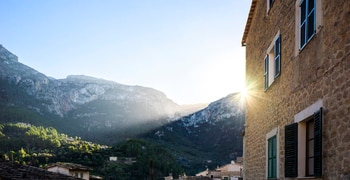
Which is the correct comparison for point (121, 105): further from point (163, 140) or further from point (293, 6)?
point (293, 6)

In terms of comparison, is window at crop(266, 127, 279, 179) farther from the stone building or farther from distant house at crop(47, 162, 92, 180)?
distant house at crop(47, 162, 92, 180)

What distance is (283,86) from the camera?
8.31 metres

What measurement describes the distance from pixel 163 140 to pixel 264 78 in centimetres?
8463

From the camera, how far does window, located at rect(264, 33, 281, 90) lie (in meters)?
8.91

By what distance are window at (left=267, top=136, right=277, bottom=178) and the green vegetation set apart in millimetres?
49105

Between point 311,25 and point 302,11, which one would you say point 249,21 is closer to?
point 302,11

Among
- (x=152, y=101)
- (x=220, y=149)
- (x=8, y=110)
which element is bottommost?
(x=220, y=149)

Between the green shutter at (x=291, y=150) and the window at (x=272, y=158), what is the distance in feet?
5.18

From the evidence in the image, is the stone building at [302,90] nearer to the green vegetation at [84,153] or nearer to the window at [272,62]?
the window at [272,62]

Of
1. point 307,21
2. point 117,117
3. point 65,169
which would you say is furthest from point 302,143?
point 117,117

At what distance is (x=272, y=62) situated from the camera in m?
9.96

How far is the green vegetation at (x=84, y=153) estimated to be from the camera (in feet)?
196

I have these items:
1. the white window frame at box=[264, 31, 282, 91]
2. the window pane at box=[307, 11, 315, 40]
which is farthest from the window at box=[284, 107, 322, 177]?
the white window frame at box=[264, 31, 282, 91]

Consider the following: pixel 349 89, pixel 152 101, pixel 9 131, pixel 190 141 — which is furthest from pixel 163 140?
pixel 349 89
